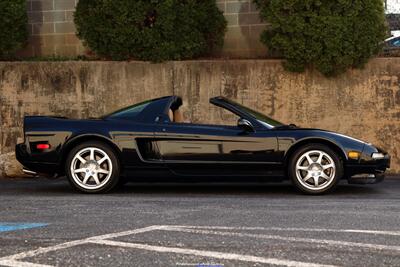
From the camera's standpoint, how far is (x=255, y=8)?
11852 mm

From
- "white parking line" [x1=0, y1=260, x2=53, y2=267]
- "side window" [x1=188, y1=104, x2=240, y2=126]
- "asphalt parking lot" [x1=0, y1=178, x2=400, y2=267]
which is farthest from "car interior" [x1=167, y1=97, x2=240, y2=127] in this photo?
"white parking line" [x1=0, y1=260, x2=53, y2=267]

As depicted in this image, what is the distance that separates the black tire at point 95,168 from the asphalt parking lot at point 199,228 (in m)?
0.18

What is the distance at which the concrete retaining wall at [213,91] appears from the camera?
10.7 meters

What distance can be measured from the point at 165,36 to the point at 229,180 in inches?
161

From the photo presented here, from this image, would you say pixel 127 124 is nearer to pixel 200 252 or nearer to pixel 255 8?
pixel 200 252

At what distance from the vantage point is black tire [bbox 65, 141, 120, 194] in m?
7.78

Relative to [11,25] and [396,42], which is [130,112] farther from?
[396,42]

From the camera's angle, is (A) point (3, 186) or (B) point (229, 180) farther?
(A) point (3, 186)

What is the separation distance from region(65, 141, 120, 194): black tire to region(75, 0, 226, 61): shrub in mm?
3610

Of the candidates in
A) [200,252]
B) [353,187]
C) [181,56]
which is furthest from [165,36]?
[200,252]

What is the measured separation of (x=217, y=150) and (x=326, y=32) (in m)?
3.86

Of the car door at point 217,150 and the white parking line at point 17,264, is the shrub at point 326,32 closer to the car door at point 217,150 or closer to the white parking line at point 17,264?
the car door at point 217,150

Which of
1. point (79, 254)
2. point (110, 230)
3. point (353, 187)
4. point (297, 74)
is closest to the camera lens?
point (79, 254)

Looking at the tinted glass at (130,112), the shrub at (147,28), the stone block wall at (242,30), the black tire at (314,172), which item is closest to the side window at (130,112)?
the tinted glass at (130,112)
